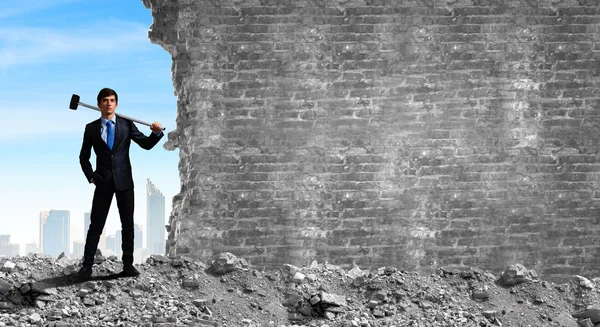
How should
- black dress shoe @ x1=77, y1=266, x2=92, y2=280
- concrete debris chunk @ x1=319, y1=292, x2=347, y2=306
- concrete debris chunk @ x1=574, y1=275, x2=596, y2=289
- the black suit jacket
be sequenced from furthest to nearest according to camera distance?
1. concrete debris chunk @ x1=574, y1=275, x2=596, y2=289
2. concrete debris chunk @ x1=319, y1=292, x2=347, y2=306
3. black dress shoe @ x1=77, y1=266, x2=92, y2=280
4. the black suit jacket

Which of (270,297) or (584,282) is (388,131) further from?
(584,282)

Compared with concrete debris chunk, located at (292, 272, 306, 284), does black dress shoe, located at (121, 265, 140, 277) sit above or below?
above

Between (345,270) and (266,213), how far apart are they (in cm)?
93

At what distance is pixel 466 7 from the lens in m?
6.84

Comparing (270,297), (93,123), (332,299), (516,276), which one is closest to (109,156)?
(93,123)

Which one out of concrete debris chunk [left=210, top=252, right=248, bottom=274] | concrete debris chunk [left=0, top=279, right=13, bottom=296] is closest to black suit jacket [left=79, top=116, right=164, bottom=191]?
concrete debris chunk [left=0, top=279, right=13, bottom=296]

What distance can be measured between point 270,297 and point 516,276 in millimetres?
2365

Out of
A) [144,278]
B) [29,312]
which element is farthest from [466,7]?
[29,312]

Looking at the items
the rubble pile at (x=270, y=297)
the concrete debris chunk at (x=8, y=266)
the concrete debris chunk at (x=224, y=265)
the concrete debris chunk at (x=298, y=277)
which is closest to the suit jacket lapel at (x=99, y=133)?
the rubble pile at (x=270, y=297)

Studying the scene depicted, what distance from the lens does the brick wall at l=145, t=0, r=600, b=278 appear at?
21.7 feet

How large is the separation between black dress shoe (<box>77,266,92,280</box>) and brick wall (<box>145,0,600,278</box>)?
1454 mm

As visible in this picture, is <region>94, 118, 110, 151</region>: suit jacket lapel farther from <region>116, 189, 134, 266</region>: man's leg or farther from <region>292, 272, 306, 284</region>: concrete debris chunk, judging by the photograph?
<region>292, 272, 306, 284</region>: concrete debris chunk

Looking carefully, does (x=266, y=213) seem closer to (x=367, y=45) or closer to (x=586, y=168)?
(x=367, y=45)

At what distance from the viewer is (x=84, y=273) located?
17.1 ft
